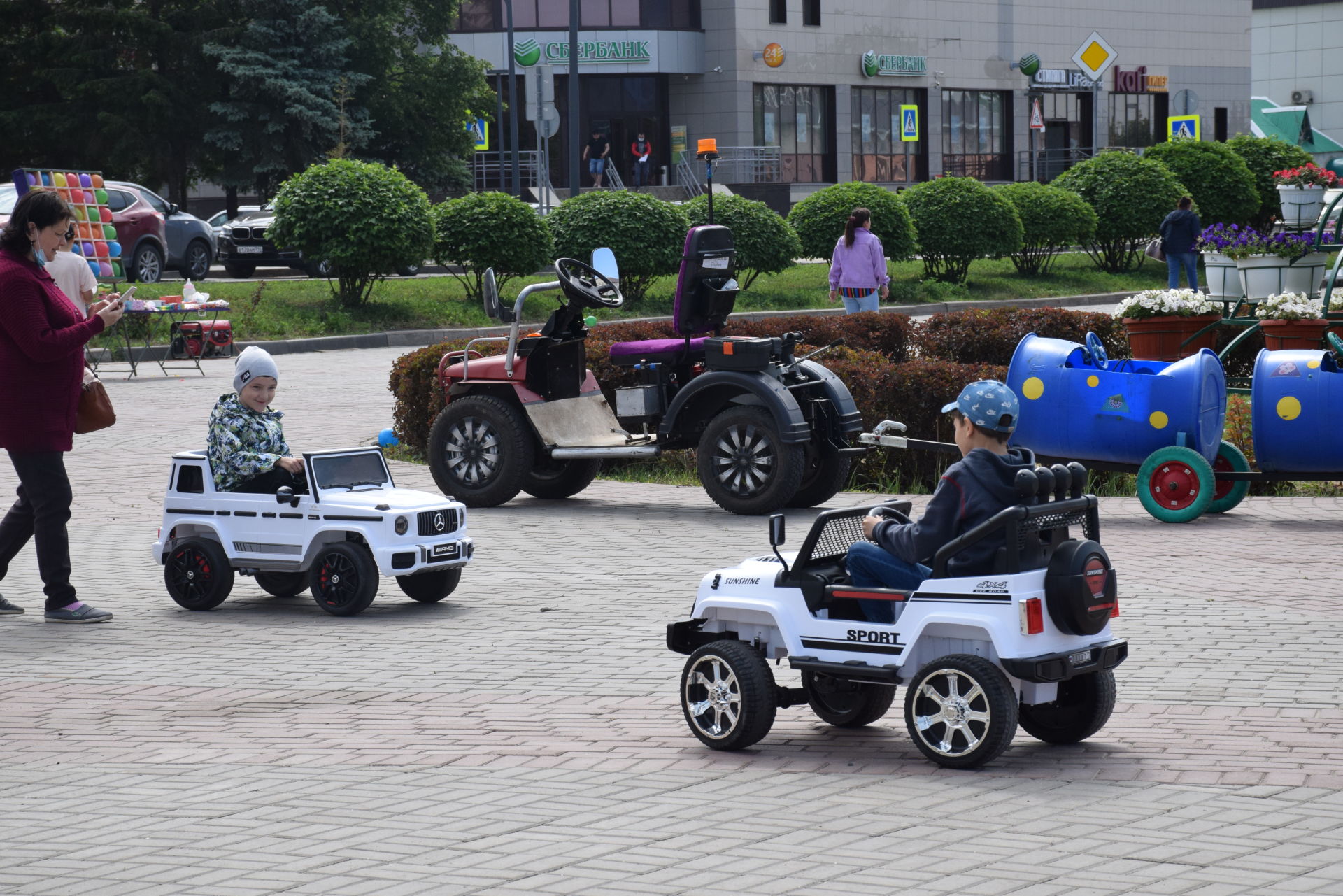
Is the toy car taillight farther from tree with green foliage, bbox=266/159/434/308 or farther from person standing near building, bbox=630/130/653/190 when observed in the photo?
person standing near building, bbox=630/130/653/190

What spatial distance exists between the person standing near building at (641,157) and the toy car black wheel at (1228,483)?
47300mm

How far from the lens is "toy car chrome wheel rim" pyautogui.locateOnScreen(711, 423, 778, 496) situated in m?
11.0

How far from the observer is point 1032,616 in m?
5.51

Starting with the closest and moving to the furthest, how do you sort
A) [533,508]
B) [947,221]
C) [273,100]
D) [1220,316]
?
[533,508] < [1220,316] < [947,221] < [273,100]

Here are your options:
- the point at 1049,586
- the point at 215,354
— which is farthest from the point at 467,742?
the point at 215,354

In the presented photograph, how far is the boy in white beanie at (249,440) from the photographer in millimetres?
8664

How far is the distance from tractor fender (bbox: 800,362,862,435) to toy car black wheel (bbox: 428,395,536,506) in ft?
6.46

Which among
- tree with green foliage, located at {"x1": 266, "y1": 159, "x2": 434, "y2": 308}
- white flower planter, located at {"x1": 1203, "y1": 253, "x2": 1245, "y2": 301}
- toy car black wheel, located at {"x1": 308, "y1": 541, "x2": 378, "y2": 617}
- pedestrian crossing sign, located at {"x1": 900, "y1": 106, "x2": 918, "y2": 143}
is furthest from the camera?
pedestrian crossing sign, located at {"x1": 900, "y1": 106, "x2": 918, "y2": 143}

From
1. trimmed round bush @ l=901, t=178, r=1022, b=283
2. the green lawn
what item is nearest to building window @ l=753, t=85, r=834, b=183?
the green lawn

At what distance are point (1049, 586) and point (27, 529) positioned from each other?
530 cm

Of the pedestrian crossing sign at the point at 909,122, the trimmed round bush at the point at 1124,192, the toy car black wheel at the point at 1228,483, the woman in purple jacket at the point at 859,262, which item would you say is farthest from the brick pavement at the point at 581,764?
the pedestrian crossing sign at the point at 909,122

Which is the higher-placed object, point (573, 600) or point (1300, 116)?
point (1300, 116)

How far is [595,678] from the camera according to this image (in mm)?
6957

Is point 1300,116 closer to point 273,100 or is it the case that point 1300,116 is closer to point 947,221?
point 947,221
